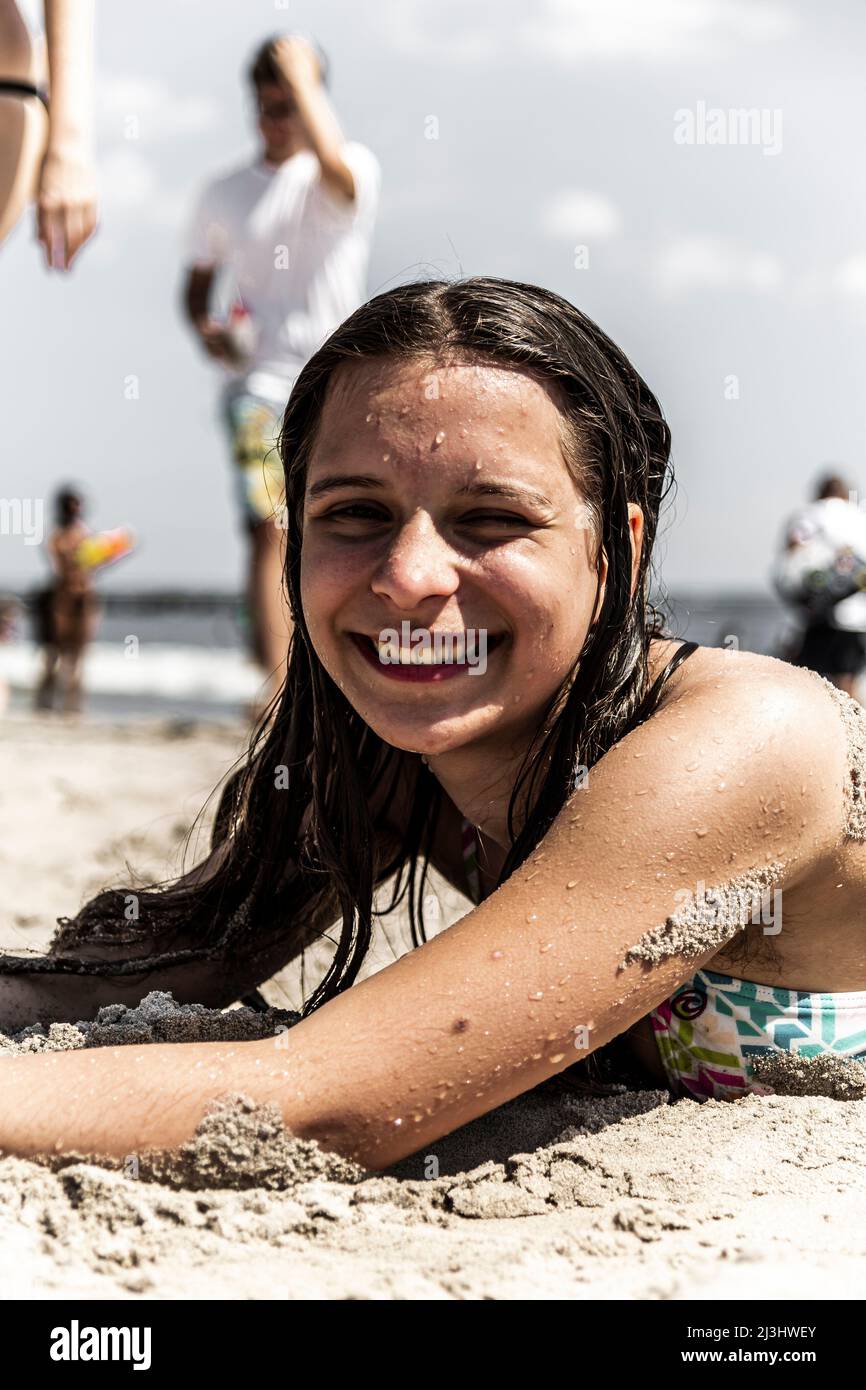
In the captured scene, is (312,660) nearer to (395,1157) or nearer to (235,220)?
(395,1157)

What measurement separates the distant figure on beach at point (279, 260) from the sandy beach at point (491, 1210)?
3277 millimetres

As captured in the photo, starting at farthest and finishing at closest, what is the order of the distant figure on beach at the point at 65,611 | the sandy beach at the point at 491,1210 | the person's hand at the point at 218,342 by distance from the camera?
the distant figure on beach at the point at 65,611 → the person's hand at the point at 218,342 → the sandy beach at the point at 491,1210

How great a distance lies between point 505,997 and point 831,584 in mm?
5851

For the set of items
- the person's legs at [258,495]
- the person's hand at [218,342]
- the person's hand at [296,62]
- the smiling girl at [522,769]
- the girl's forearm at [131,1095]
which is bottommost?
the girl's forearm at [131,1095]

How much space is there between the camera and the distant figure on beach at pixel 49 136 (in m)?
3.15

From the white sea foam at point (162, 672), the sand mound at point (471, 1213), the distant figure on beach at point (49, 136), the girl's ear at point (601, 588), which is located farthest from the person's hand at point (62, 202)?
the white sea foam at point (162, 672)

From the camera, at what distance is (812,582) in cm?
702

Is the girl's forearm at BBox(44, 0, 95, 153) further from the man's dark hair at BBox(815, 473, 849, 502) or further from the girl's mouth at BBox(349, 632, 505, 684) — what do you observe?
the man's dark hair at BBox(815, 473, 849, 502)

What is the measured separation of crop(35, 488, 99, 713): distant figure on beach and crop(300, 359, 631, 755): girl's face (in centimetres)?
997

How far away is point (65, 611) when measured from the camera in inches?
472

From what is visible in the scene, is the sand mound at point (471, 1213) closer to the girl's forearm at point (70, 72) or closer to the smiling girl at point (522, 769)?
the smiling girl at point (522, 769)

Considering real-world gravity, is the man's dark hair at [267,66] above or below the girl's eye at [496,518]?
above

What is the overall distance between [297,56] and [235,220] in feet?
2.19
